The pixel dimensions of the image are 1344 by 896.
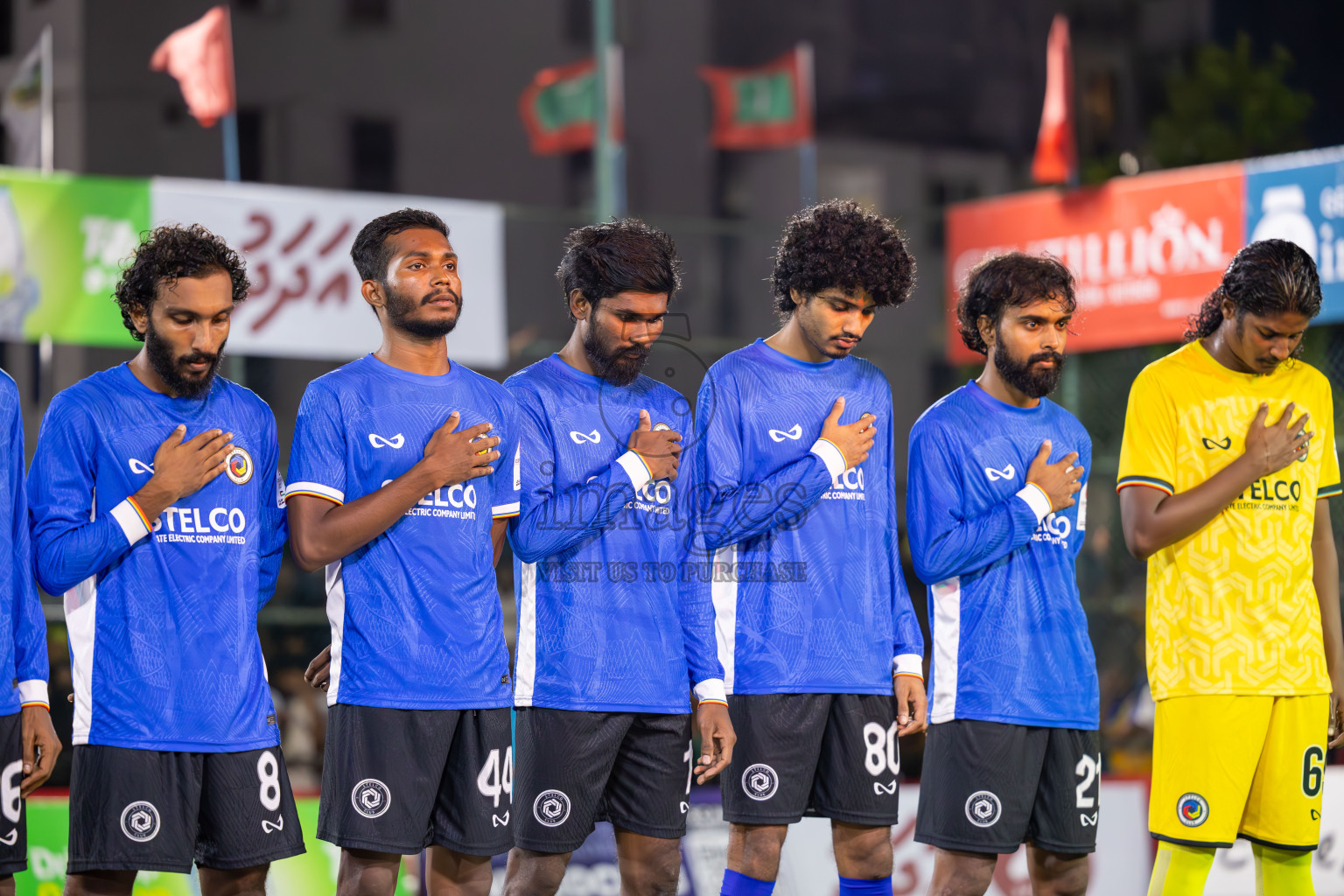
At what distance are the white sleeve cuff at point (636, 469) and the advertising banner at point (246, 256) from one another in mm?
4701

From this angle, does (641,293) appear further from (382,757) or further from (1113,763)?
(1113,763)

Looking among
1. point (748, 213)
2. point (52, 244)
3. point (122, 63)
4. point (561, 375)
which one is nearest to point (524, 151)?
point (748, 213)

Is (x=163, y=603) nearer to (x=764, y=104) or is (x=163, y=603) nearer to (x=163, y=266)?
(x=163, y=266)

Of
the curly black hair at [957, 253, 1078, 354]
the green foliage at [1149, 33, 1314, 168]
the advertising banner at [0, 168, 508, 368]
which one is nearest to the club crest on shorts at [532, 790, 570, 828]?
the curly black hair at [957, 253, 1078, 354]

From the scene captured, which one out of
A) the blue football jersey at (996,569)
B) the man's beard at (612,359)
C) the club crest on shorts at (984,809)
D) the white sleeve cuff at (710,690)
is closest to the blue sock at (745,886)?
the white sleeve cuff at (710,690)

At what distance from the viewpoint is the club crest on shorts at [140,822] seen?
13.4ft

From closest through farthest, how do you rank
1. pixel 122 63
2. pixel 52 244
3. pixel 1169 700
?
pixel 1169 700 → pixel 52 244 → pixel 122 63

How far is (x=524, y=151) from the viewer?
79.8ft

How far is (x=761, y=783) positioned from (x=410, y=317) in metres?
1.65

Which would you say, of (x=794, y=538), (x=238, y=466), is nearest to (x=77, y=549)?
(x=238, y=466)

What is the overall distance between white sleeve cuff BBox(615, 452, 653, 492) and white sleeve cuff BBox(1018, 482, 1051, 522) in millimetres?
1159

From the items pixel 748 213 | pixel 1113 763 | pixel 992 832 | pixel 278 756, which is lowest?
pixel 1113 763

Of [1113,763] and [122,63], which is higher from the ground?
[122,63]

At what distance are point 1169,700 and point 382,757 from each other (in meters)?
2.33
